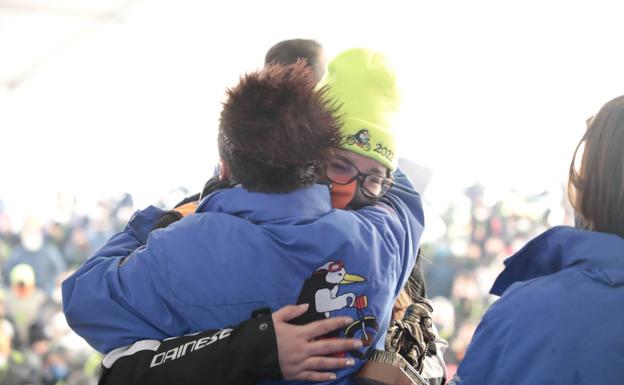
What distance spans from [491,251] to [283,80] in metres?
4.46

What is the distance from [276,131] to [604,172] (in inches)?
16.9

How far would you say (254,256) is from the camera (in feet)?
3.39

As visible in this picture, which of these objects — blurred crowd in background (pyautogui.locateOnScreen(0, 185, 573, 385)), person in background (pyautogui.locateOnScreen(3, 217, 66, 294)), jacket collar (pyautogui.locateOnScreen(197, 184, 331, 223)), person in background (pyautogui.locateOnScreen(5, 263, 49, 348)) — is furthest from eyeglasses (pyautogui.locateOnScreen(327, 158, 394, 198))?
person in background (pyautogui.locateOnScreen(3, 217, 66, 294))

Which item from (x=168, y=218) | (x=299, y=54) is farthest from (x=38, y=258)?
(x=168, y=218)

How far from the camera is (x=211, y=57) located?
637 cm

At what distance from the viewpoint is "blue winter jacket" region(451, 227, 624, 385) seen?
836 millimetres

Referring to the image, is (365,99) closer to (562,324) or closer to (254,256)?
(254,256)

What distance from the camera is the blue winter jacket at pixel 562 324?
0.84 metres

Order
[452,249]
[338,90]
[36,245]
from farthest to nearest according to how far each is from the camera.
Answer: [452,249]
[36,245]
[338,90]

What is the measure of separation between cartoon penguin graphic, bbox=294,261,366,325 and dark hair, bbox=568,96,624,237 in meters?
0.32

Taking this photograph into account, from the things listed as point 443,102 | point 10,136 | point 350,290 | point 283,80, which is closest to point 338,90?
point 283,80

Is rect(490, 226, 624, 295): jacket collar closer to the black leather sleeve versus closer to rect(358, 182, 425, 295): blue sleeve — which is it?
rect(358, 182, 425, 295): blue sleeve

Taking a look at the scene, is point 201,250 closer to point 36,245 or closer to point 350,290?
point 350,290

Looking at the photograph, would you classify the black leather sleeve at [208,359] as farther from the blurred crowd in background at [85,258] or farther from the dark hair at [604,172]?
the blurred crowd in background at [85,258]
